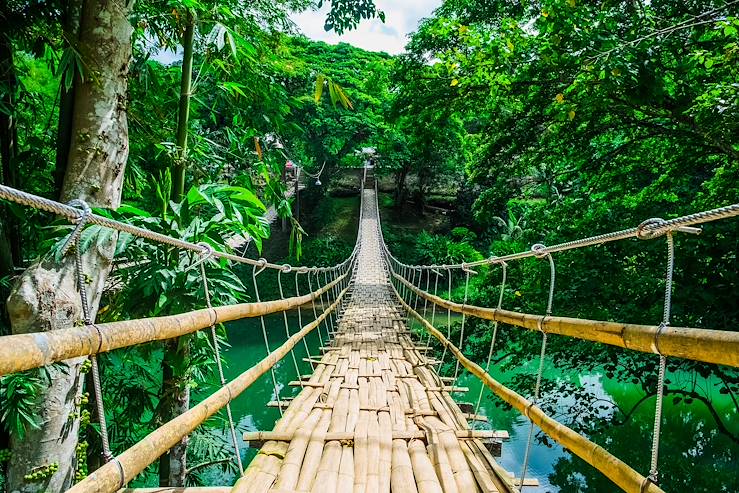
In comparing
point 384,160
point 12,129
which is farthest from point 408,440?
point 384,160

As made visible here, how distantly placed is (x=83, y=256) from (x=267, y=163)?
152 centimetres

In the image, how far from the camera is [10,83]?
6.37 ft

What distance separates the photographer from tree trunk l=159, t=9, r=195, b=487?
7.02ft

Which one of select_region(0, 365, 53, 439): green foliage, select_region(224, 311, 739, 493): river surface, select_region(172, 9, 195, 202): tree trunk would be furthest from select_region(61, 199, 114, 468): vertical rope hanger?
select_region(224, 311, 739, 493): river surface

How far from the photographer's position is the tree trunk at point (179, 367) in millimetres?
2139

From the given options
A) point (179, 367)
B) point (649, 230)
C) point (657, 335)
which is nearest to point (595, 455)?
point (657, 335)

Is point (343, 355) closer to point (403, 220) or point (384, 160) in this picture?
point (384, 160)

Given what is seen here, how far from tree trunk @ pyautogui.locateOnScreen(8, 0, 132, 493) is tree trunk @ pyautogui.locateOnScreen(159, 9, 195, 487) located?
0.43 metres

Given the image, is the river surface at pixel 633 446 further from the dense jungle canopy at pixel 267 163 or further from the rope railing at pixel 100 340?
the rope railing at pixel 100 340

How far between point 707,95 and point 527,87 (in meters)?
1.75

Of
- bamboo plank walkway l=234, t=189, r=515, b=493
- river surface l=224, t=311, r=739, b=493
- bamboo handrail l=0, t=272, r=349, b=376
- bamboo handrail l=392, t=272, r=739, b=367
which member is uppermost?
bamboo handrail l=392, t=272, r=739, b=367

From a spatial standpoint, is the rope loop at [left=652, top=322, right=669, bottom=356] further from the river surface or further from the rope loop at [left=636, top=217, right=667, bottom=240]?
the river surface

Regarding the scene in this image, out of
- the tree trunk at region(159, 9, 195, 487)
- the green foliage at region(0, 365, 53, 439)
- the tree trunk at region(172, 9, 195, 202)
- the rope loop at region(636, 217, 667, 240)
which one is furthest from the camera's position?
the tree trunk at region(172, 9, 195, 202)

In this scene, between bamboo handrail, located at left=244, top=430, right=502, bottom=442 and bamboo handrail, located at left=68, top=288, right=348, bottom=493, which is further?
bamboo handrail, located at left=244, top=430, right=502, bottom=442
